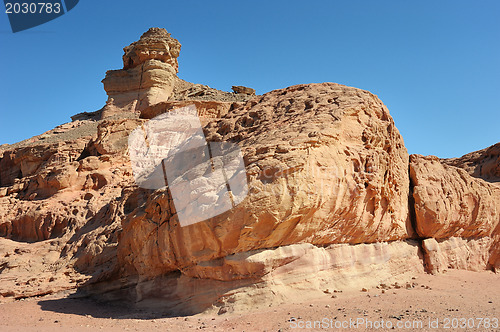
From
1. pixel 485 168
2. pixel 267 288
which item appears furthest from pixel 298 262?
pixel 485 168

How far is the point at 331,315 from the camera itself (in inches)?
236

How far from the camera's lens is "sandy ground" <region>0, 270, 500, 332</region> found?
5.70m

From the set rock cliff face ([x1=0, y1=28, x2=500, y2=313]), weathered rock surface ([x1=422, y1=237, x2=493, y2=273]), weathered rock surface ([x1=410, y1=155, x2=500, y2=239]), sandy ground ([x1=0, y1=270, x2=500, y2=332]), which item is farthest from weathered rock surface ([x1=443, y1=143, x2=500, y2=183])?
sandy ground ([x1=0, y1=270, x2=500, y2=332])

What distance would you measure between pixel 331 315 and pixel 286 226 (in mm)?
1552

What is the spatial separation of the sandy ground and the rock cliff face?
397 mm

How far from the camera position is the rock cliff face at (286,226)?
6.82 m

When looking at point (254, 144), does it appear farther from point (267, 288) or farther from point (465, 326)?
point (465, 326)

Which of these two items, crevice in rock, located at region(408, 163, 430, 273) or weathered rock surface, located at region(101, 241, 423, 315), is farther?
crevice in rock, located at region(408, 163, 430, 273)

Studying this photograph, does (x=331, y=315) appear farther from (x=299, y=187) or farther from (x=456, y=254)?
(x=456, y=254)

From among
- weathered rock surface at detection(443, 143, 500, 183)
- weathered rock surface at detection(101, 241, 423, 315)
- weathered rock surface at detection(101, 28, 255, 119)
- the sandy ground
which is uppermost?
weathered rock surface at detection(101, 28, 255, 119)

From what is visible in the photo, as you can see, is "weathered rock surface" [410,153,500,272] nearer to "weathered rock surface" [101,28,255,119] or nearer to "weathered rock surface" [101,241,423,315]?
"weathered rock surface" [101,241,423,315]

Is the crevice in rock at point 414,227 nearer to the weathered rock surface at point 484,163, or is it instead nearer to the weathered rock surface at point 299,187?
the weathered rock surface at point 299,187

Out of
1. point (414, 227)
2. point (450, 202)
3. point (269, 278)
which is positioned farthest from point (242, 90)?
point (269, 278)

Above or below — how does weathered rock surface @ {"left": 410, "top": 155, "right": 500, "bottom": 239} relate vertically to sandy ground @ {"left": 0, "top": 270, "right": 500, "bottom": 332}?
above
